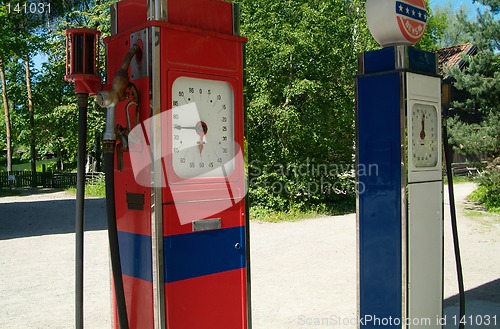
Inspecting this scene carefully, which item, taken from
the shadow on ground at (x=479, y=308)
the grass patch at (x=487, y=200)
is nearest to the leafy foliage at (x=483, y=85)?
the grass patch at (x=487, y=200)

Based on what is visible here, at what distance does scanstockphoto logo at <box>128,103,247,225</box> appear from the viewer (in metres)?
2.65

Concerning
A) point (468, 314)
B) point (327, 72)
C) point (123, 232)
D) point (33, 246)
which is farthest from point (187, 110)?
point (327, 72)

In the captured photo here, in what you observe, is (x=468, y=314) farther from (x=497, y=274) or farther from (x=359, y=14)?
(x=359, y=14)

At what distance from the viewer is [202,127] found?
9.34ft

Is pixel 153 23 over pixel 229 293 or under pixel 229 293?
over

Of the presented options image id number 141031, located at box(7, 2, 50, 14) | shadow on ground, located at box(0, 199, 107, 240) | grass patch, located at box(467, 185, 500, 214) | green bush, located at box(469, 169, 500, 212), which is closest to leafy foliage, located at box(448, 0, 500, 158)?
green bush, located at box(469, 169, 500, 212)

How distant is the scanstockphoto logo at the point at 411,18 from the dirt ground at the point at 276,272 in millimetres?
2499

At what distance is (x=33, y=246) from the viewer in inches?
328

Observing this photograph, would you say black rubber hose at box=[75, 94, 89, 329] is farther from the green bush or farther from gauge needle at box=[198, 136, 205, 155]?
the green bush

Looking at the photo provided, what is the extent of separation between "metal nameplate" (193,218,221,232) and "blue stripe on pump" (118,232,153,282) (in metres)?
0.27

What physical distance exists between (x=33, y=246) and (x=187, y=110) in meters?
6.61

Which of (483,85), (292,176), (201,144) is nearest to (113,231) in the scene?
(201,144)

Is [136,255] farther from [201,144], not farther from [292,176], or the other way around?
[292,176]

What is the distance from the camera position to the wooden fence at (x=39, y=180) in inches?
875
